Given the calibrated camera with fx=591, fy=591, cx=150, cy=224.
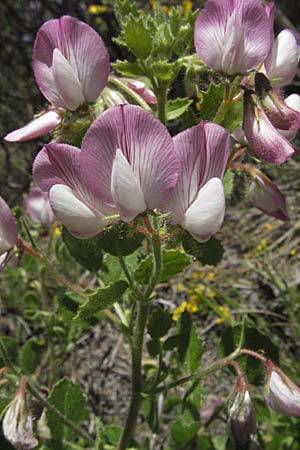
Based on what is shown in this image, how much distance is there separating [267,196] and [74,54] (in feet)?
1.38

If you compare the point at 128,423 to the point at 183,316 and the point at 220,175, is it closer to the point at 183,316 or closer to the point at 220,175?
the point at 183,316

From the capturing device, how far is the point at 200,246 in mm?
911

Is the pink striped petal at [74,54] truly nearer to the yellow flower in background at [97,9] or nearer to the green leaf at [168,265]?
the green leaf at [168,265]

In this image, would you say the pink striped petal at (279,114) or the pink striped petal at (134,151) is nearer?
the pink striped petal at (134,151)

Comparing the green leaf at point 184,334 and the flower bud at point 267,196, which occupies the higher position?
the flower bud at point 267,196

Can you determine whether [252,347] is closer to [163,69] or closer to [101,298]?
[101,298]

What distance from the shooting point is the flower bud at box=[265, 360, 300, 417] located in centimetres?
95

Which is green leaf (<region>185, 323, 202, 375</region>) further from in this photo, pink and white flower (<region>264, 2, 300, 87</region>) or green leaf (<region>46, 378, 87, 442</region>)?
pink and white flower (<region>264, 2, 300, 87</region>)

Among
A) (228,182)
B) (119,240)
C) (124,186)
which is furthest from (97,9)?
(124,186)

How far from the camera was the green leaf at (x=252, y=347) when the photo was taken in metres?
1.13

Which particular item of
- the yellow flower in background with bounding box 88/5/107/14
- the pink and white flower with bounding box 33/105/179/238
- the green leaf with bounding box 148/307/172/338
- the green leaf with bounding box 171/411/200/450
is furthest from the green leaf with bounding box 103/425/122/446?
the yellow flower in background with bounding box 88/5/107/14

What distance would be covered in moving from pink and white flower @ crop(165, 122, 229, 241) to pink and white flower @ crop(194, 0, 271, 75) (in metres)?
0.15

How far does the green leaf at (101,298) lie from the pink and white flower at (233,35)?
13.9 inches

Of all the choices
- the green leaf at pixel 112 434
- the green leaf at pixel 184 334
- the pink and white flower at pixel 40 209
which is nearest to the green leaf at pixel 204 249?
the green leaf at pixel 184 334
